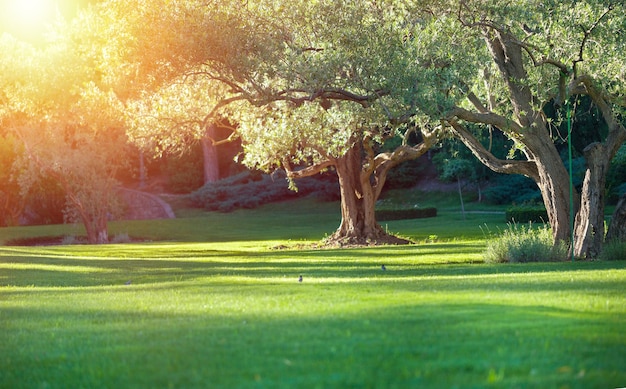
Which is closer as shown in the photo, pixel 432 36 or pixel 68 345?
pixel 68 345

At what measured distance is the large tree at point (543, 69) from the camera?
19078 millimetres

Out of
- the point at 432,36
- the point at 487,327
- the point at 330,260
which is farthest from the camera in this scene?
the point at 330,260

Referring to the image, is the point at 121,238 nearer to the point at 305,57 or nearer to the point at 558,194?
the point at 305,57

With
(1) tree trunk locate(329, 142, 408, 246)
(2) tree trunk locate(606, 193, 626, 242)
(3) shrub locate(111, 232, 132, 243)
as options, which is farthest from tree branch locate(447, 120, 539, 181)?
(3) shrub locate(111, 232, 132, 243)

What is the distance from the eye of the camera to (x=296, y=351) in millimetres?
7918

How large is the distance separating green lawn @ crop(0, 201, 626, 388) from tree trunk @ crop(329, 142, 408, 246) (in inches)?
482

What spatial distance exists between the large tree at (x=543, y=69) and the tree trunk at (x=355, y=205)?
9676mm

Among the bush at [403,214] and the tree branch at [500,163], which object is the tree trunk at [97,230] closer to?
the bush at [403,214]

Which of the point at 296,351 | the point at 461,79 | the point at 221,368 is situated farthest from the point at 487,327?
the point at 461,79

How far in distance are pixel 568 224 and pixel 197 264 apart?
9.58 m

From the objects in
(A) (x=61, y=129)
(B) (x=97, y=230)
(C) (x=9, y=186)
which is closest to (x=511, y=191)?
(B) (x=97, y=230)

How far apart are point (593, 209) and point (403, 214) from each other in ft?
81.3

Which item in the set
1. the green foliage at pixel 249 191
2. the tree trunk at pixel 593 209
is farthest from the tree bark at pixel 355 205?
the green foliage at pixel 249 191

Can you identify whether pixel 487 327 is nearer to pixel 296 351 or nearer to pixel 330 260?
pixel 296 351
